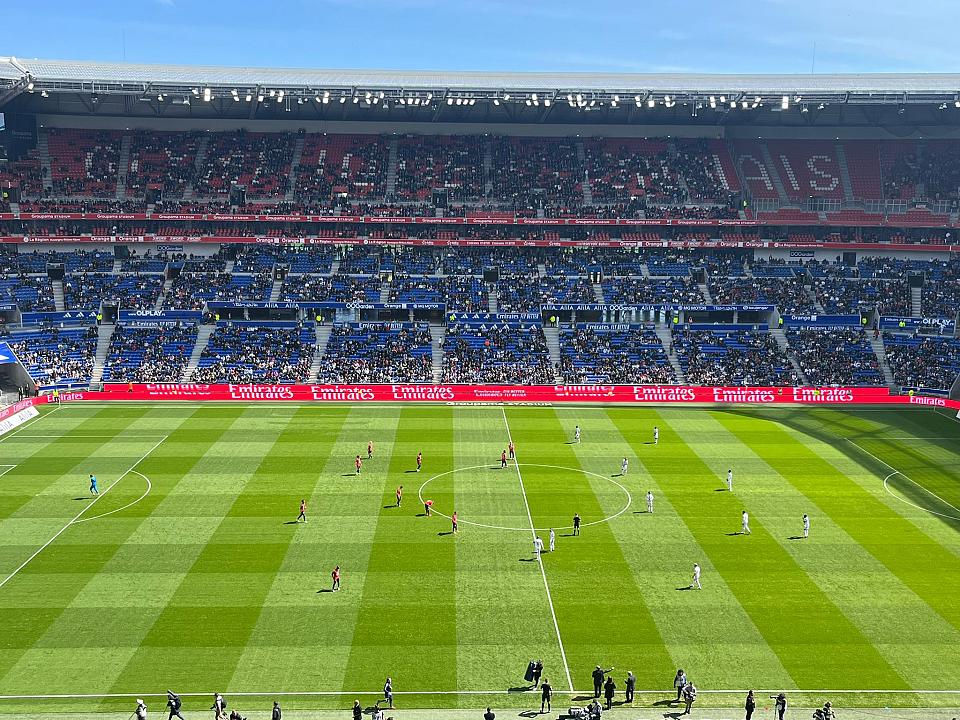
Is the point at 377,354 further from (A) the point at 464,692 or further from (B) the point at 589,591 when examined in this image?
(A) the point at 464,692

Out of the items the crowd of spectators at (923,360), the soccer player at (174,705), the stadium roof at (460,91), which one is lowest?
the soccer player at (174,705)

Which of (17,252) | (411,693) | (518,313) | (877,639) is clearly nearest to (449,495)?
(411,693)

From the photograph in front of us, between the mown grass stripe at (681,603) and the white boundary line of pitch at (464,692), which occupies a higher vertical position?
the mown grass stripe at (681,603)

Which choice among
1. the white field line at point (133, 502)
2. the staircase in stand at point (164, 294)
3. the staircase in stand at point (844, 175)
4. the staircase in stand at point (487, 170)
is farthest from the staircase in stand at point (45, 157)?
the staircase in stand at point (844, 175)

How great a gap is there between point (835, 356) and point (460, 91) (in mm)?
42547

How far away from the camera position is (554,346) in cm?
8288

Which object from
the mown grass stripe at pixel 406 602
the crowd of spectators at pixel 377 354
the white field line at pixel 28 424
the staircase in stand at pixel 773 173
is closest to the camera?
the mown grass stripe at pixel 406 602

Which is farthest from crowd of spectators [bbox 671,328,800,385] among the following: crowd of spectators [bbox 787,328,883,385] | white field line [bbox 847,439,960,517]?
white field line [bbox 847,439,960,517]

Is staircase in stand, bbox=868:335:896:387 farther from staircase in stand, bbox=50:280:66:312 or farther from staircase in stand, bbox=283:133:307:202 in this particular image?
staircase in stand, bbox=50:280:66:312

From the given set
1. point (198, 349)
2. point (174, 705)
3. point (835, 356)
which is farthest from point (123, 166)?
point (174, 705)

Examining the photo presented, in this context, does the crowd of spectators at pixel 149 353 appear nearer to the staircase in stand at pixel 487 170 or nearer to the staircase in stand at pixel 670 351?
the staircase in stand at pixel 487 170

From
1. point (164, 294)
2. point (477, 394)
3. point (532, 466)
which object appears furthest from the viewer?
point (164, 294)

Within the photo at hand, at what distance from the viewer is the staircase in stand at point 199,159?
305ft

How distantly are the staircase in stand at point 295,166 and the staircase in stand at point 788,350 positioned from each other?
1940 inches
